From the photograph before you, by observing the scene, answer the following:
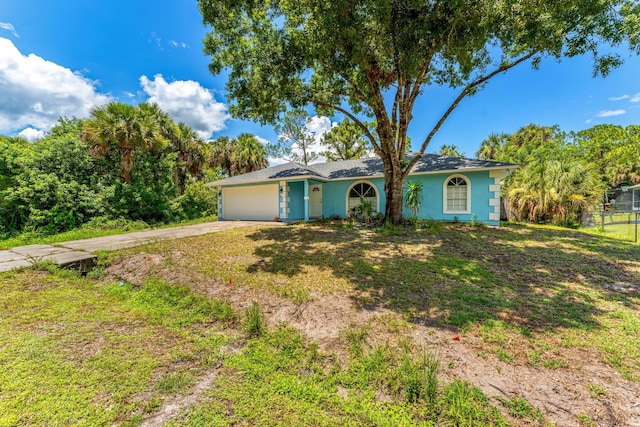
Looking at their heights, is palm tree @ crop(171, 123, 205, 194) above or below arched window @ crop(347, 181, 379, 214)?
above

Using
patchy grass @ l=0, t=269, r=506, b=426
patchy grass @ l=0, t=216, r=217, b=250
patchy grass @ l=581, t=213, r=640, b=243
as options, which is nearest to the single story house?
patchy grass @ l=581, t=213, r=640, b=243

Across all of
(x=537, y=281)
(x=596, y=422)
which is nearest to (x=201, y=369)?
(x=596, y=422)

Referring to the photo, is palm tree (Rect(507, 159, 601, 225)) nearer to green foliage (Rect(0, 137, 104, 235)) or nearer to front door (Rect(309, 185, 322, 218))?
front door (Rect(309, 185, 322, 218))

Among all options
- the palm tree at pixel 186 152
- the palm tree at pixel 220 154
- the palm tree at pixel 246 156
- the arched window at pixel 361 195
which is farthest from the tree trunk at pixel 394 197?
the palm tree at pixel 220 154

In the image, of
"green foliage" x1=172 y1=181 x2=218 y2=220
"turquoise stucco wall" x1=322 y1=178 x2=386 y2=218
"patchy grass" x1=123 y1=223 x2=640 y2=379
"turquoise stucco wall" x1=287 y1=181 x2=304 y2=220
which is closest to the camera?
"patchy grass" x1=123 y1=223 x2=640 y2=379

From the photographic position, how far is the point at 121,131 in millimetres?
11539

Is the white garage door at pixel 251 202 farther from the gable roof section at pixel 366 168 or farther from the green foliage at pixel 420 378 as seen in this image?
the green foliage at pixel 420 378

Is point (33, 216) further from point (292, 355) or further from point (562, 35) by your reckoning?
point (562, 35)

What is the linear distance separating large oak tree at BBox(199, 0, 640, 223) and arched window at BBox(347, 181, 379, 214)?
2647 millimetres

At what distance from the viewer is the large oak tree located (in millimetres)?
5898

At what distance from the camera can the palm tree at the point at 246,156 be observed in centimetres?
2130

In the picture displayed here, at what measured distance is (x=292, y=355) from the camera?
2.71m

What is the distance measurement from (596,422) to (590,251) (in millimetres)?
6584

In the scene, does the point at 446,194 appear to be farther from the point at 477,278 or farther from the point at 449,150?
the point at 449,150
